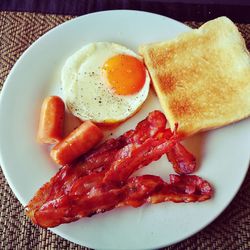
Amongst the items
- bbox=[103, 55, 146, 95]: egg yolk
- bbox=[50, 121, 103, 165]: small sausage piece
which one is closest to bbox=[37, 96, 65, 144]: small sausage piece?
bbox=[50, 121, 103, 165]: small sausage piece

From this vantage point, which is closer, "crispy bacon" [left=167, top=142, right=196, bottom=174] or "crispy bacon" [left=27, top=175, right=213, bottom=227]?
"crispy bacon" [left=27, top=175, right=213, bottom=227]

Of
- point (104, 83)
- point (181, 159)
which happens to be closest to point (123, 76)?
point (104, 83)

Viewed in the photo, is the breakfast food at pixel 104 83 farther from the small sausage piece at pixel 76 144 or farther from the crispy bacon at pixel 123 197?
the crispy bacon at pixel 123 197

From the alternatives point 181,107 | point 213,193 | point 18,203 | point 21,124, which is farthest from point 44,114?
point 213,193

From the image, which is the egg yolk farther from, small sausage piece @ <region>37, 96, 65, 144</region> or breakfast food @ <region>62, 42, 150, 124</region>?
small sausage piece @ <region>37, 96, 65, 144</region>

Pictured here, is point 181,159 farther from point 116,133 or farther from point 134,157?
point 116,133
